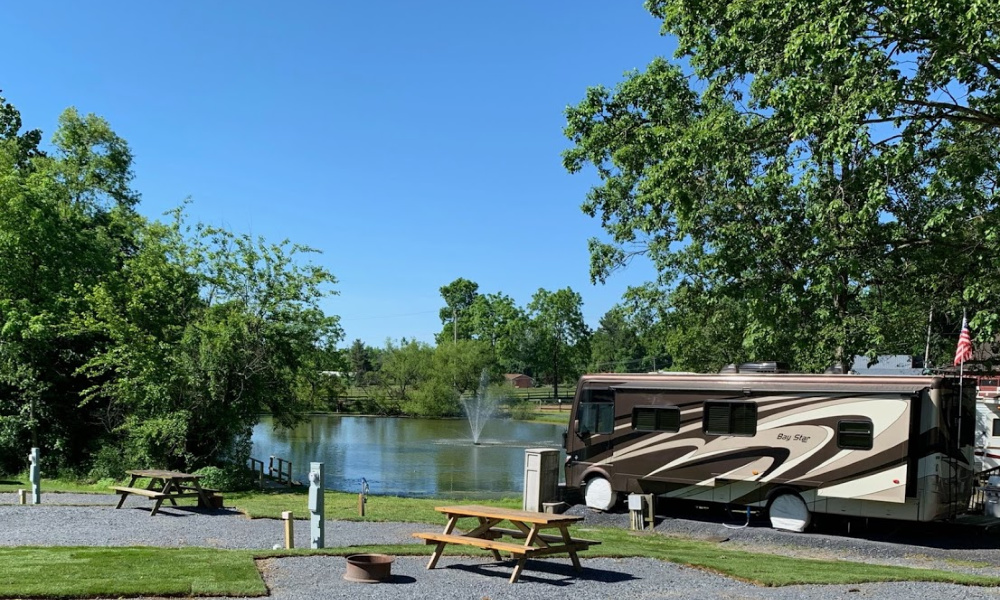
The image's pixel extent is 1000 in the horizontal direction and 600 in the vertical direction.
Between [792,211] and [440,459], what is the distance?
2398cm

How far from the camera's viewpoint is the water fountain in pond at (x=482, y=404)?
63.7 metres

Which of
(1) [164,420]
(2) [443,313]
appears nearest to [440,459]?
(1) [164,420]

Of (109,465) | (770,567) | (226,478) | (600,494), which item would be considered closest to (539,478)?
(600,494)

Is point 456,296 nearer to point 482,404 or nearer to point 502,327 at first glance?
point 502,327

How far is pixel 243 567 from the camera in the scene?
8.67 metres

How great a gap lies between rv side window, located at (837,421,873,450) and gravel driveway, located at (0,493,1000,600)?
1513 mm

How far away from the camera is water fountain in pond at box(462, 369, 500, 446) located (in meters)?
63.7

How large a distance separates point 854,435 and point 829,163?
4466mm

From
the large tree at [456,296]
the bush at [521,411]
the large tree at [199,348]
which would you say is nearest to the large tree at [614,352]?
the large tree at [456,296]

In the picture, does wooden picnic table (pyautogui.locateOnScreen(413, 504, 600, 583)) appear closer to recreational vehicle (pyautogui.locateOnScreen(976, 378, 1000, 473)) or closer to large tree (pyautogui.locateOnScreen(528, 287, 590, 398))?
recreational vehicle (pyautogui.locateOnScreen(976, 378, 1000, 473))

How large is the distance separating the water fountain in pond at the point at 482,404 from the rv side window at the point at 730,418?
43.9 metres

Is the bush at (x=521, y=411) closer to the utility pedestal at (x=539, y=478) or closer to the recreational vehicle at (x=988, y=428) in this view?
the recreational vehicle at (x=988, y=428)

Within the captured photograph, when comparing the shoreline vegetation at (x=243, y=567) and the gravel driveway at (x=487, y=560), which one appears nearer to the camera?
the shoreline vegetation at (x=243, y=567)

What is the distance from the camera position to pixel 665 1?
19750 mm
